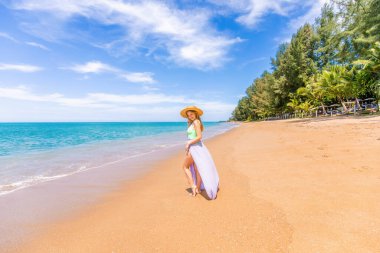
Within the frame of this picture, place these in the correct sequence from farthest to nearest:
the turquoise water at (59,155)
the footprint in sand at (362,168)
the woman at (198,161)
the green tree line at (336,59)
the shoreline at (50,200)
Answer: the green tree line at (336,59)
the turquoise water at (59,155)
the footprint in sand at (362,168)
the woman at (198,161)
the shoreline at (50,200)

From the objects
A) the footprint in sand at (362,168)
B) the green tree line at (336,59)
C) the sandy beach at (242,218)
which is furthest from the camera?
the green tree line at (336,59)

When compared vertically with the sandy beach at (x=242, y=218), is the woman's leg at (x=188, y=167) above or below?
above

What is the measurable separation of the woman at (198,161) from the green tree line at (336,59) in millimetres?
22804

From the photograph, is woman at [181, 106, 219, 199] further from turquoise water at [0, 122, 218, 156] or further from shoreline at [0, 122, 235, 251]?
turquoise water at [0, 122, 218, 156]

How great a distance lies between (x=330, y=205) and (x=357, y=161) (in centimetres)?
323

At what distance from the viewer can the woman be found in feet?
14.5

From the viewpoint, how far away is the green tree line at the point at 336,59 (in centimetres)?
2162

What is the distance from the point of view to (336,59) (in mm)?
29531

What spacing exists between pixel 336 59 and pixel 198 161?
3235cm

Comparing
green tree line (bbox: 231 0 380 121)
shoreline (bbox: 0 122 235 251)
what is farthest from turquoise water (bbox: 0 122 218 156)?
green tree line (bbox: 231 0 380 121)

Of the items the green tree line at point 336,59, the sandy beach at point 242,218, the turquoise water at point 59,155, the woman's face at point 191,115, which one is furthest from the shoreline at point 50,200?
the green tree line at point 336,59

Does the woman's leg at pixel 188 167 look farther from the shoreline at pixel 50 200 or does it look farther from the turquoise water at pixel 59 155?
the turquoise water at pixel 59 155

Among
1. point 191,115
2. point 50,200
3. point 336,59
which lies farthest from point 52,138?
point 336,59

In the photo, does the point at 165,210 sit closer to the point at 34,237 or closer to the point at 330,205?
the point at 34,237
